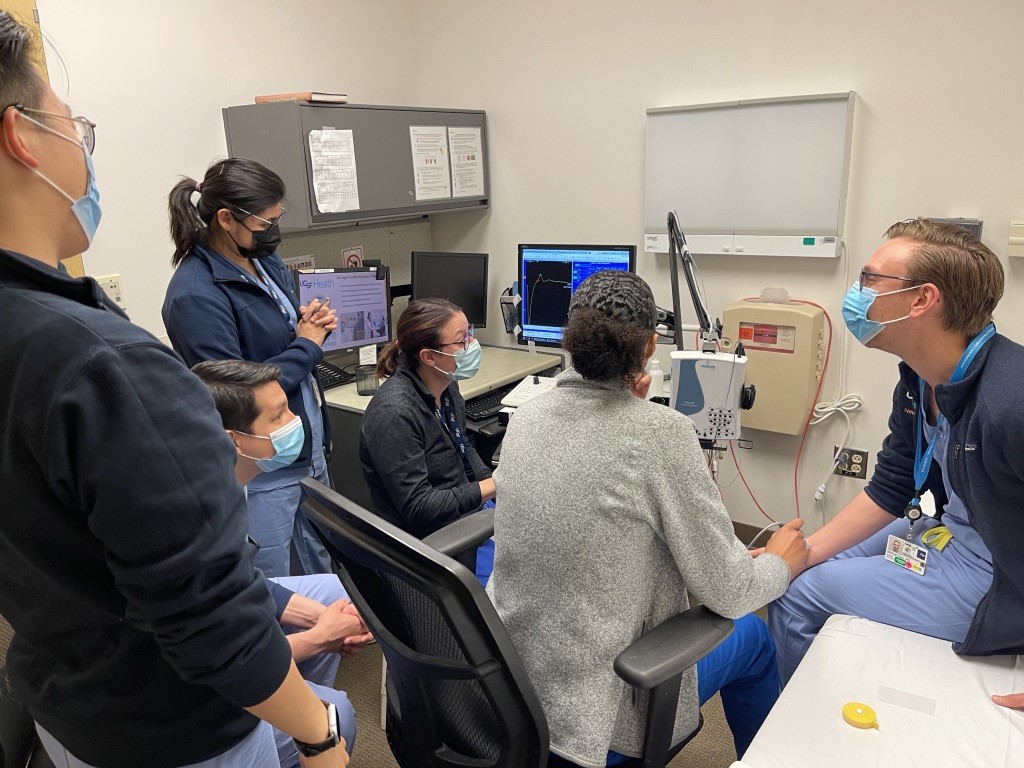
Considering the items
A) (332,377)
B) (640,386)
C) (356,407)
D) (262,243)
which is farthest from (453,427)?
(332,377)

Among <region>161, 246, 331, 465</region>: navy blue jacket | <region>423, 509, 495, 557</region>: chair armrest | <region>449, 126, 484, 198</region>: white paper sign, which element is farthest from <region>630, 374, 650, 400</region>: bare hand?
<region>449, 126, 484, 198</region>: white paper sign

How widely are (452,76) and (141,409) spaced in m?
2.94

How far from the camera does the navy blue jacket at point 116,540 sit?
2.27 feet

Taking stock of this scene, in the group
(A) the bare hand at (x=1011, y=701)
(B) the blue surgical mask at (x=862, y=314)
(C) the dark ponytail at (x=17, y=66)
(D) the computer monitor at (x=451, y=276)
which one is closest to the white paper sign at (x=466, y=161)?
(D) the computer monitor at (x=451, y=276)

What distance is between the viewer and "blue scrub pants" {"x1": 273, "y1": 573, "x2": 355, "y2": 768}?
127cm

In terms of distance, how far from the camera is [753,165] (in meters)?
2.57

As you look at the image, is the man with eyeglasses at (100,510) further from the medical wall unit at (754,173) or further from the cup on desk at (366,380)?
the medical wall unit at (754,173)

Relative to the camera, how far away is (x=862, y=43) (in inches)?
92.9

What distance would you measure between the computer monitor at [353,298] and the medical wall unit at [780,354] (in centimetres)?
137

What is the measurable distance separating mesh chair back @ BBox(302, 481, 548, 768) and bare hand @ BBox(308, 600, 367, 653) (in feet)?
0.53

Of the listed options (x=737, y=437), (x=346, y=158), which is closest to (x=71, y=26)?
(x=346, y=158)

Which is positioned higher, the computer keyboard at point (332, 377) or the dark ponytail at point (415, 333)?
the dark ponytail at point (415, 333)

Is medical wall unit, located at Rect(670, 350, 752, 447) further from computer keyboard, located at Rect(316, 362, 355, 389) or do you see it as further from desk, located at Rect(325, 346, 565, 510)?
computer keyboard, located at Rect(316, 362, 355, 389)

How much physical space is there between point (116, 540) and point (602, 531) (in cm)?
69
